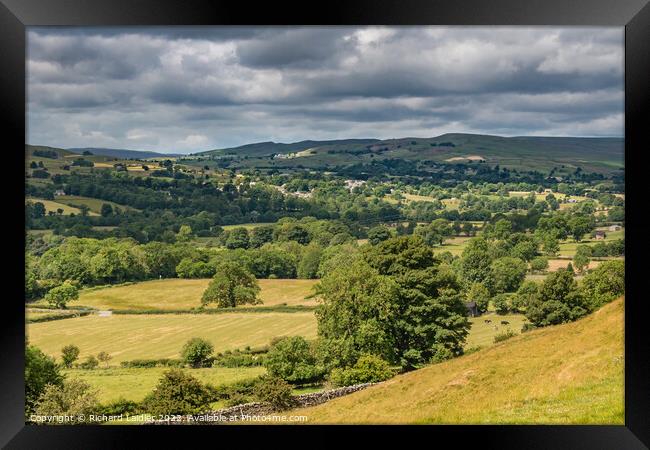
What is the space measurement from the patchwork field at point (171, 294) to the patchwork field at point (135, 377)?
3.13 m

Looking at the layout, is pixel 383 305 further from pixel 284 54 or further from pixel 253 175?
pixel 253 175

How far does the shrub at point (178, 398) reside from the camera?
9.52 m

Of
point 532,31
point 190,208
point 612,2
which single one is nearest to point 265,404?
point 612,2

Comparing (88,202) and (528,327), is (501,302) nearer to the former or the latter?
(528,327)

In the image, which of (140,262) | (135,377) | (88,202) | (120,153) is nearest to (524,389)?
(135,377)

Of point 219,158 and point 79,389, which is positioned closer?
point 79,389

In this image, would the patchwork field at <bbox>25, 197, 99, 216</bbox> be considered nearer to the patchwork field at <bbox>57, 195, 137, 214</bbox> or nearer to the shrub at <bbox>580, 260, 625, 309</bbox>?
the patchwork field at <bbox>57, 195, 137, 214</bbox>

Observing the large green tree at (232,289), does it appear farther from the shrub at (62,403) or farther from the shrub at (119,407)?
the shrub at (62,403)

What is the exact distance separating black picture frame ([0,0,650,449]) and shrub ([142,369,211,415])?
397 cm

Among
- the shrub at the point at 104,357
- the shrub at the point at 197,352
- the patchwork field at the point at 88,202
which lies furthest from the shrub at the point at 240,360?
the patchwork field at the point at 88,202

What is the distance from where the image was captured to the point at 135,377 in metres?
15.6

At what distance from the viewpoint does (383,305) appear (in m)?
15.0

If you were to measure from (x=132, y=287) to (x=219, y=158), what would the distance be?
640cm

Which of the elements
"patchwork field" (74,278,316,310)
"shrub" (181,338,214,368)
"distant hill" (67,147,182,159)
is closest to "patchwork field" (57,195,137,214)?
"distant hill" (67,147,182,159)
